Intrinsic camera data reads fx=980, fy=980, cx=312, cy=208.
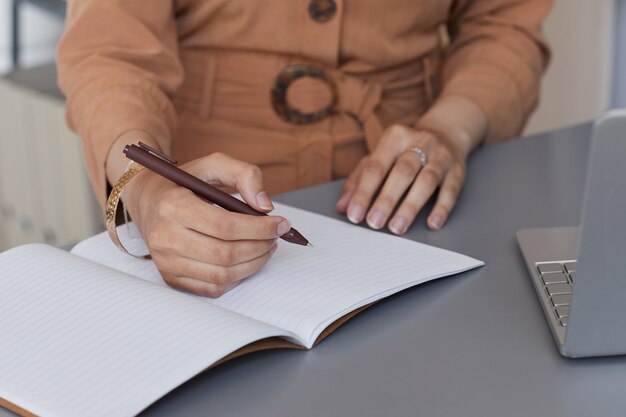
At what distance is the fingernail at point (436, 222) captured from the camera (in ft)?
3.19

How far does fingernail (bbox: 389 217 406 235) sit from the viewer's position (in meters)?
0.96

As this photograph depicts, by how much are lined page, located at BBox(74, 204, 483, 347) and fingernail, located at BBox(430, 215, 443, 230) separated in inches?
2.2

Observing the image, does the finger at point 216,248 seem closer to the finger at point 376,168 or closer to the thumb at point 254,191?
the thumb at point 254,191

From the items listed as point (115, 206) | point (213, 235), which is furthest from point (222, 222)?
point (115, 206)

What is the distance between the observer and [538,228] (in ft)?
3.11

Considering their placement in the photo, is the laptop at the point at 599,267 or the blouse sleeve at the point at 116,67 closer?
the laptop at the point at 599,267

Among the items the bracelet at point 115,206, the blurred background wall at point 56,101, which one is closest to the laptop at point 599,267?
the bracelet at point 115,206

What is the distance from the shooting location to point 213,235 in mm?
808

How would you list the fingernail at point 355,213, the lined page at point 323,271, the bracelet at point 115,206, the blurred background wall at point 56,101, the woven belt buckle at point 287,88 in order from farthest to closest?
the blurred background wall at point 56,101 < the woven belt buckle at point 287,88 < the fingernail at point 355,213 < the bracelet at point 115,206 < the lined page at point 323,271

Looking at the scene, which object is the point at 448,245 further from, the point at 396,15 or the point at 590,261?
the point at 396,15

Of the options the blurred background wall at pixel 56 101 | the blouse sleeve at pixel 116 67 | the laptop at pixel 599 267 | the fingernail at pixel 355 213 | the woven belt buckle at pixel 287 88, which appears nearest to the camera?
the laptop at pixel 599 267

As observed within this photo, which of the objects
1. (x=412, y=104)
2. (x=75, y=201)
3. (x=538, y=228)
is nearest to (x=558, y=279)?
(x=538, y=228)

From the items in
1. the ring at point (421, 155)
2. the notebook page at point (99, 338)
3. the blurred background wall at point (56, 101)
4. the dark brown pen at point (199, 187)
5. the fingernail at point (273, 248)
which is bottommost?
the blurred background wall at point (56, 101)

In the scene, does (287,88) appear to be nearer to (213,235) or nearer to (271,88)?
(271,88)
